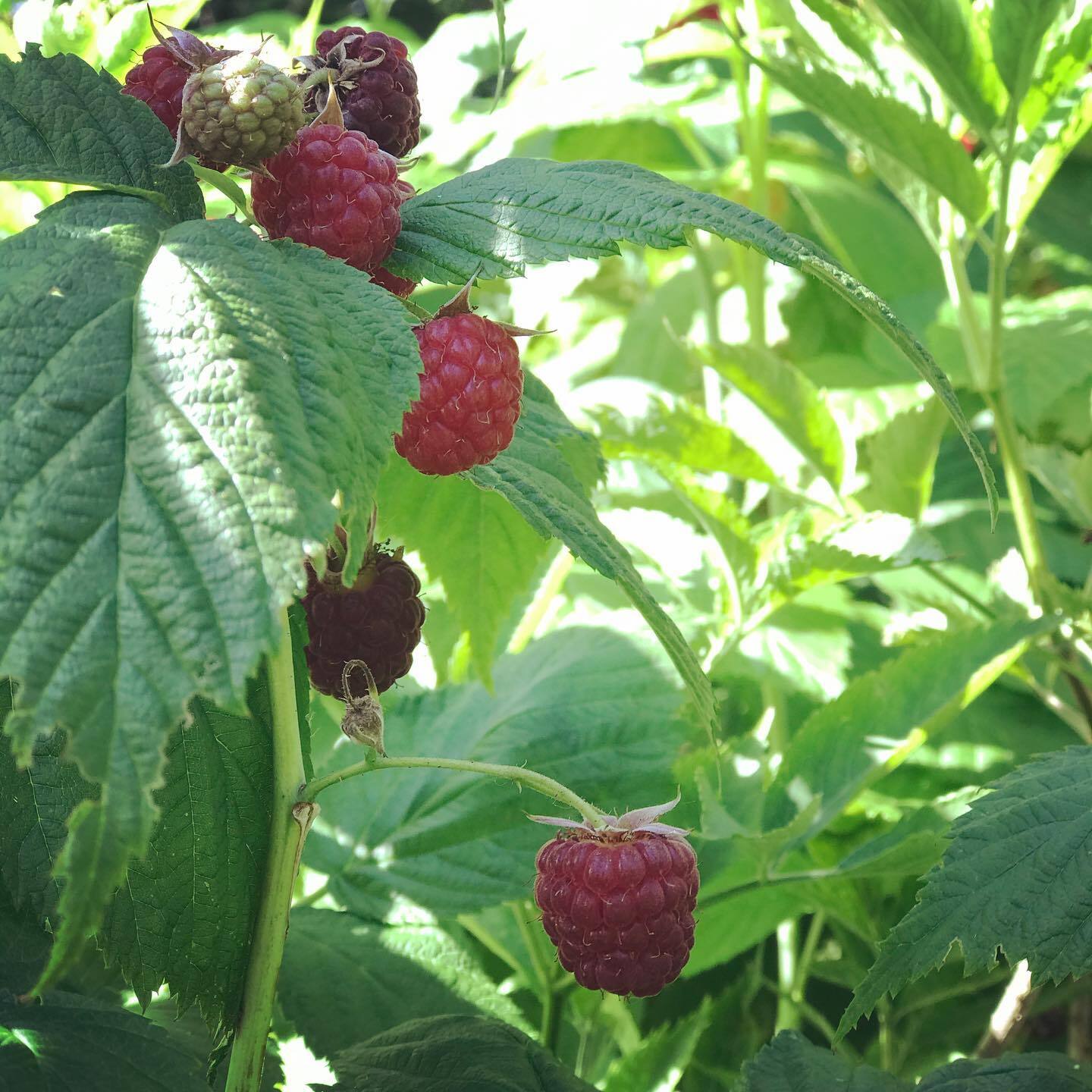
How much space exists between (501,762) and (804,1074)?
285 mm

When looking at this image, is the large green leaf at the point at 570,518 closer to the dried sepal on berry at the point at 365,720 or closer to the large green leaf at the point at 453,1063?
the dried sepal on berry at the point at 365,720

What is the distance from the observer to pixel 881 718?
97 cm

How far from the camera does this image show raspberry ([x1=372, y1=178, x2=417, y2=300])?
60 cm

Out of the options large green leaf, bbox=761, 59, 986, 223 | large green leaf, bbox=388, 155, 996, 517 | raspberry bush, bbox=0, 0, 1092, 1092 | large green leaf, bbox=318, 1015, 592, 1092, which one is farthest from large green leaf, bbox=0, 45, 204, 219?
large green leaf, bbox=761, 59, 986, 223

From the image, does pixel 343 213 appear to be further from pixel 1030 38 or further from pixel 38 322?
pixel 1030 38

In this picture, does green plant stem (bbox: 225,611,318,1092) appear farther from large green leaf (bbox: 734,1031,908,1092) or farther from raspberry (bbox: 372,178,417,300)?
large green leaf (bbox: 734,1031,908,1092)

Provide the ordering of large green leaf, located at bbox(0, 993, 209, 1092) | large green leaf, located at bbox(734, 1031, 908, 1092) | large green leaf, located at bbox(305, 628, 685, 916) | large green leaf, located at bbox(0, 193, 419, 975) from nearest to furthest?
large green leaf, located at bbox(0, 193, 419, 975), large green leaf, located at bbox(0, 993, 209, 1092), large green leaf, located at bbox(734, 1031, 908, 1092), large green leaf, located at bbox(305, 628, 685, 916)

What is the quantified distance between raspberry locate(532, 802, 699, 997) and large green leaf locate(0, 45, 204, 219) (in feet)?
1.15

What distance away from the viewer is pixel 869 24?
116 cm

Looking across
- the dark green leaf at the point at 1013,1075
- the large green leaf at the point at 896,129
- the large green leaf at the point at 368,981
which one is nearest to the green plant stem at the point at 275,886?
the large green leaf at the point at 368,981

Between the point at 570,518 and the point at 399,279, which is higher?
the point at 399,279

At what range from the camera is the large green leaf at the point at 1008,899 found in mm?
638

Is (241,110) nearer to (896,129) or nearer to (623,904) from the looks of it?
(623,904)

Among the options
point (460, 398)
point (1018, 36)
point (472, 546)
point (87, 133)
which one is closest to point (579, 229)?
point (460, 398)
